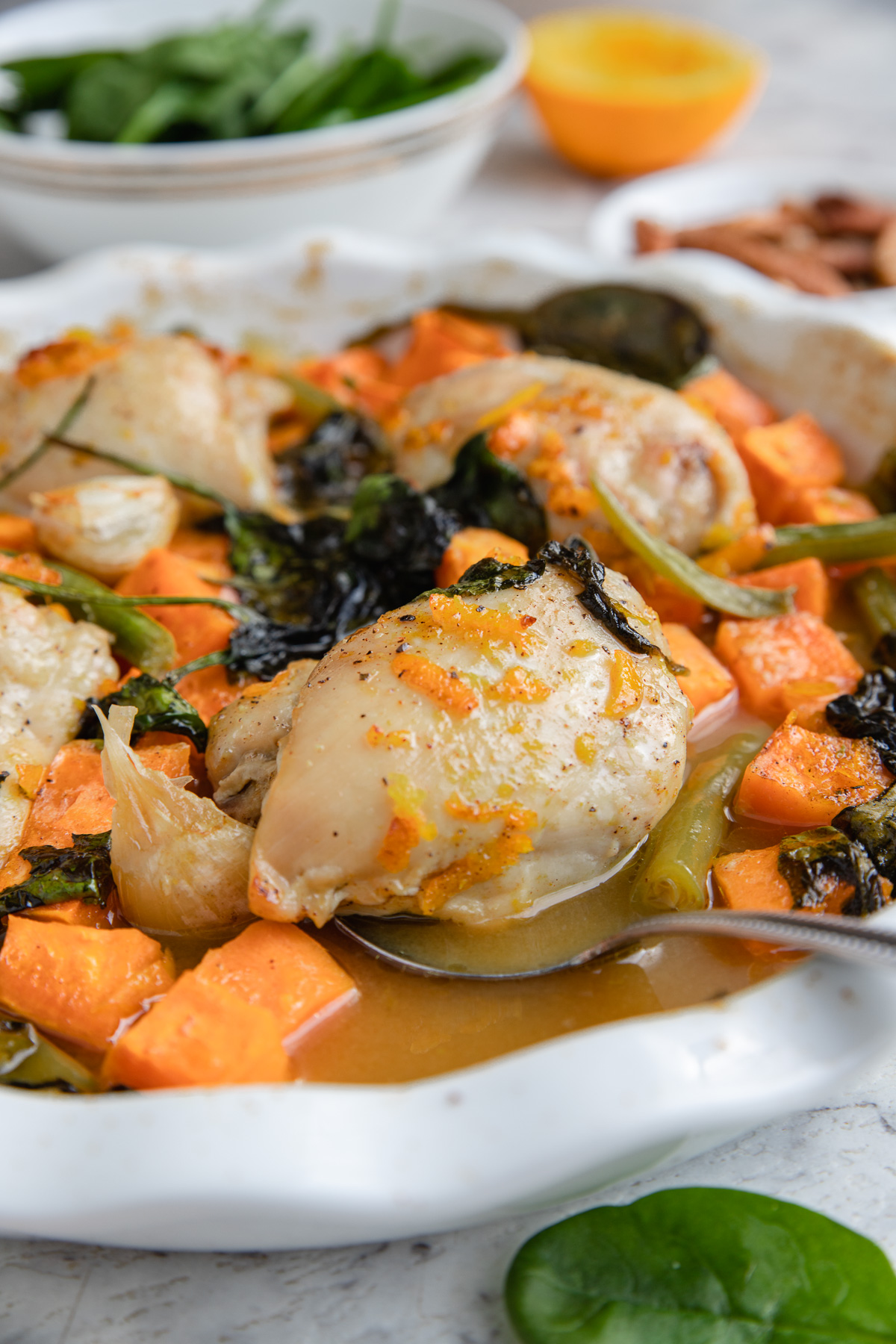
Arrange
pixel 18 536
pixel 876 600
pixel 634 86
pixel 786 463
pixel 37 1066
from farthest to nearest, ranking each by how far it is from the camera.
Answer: pixel 634 86, pixel 786 463, pixel 18 536, pixel 876 600, pixel 37 1066

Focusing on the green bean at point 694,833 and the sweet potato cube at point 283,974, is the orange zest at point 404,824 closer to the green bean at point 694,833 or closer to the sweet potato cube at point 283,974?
the sweet potato cube at point 283,974

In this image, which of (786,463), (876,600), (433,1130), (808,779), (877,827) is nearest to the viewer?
(433,1130)

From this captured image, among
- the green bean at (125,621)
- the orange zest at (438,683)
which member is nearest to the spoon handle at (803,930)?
the orange zest at (438,683)

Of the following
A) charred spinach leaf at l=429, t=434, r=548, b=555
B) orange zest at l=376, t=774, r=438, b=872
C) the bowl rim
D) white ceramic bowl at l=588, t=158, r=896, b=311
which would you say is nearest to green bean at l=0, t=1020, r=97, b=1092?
orange zest at l=376, t=774, r=438, b=872

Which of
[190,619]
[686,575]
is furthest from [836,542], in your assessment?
[190,619]

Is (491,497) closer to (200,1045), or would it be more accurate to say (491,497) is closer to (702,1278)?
(200,1045)

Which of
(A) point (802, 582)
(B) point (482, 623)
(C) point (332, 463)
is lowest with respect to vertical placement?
(C) point (332, 463)

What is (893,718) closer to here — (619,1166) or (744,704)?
(744,704)
